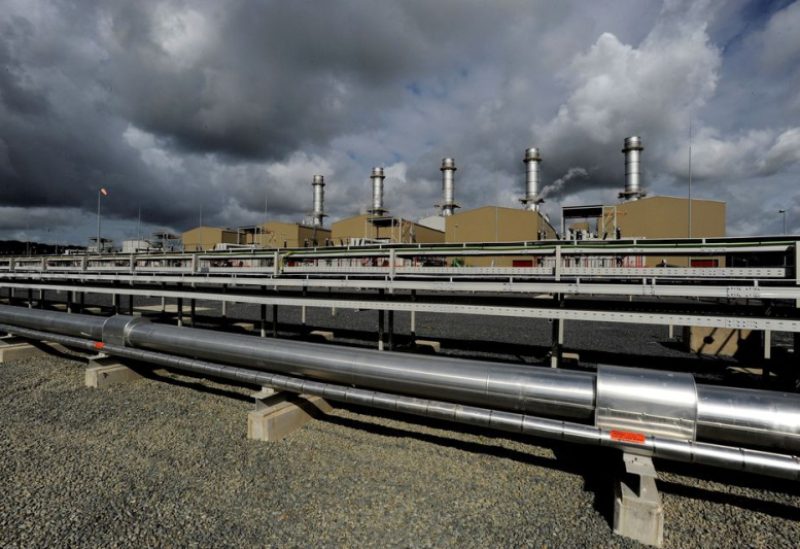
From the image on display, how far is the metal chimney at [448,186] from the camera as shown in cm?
4241

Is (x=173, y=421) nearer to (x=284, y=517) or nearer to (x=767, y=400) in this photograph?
(x=284, y=517)

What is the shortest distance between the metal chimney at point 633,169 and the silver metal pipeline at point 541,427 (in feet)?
117

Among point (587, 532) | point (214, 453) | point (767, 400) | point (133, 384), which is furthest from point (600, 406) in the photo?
point (133, 384)

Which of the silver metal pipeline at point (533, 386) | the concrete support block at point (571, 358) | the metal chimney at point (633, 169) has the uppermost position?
the metal chimney at point (633, 169)

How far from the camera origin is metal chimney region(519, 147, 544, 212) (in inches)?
1444

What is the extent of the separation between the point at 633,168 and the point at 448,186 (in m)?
17.5

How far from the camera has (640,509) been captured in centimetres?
270

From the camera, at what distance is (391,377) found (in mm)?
4066

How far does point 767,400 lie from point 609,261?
13166 mm

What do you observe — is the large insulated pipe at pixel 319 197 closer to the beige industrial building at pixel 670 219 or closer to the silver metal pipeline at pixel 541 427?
the beige industrial building at pixel 670 219

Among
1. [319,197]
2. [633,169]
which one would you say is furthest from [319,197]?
[633,169]

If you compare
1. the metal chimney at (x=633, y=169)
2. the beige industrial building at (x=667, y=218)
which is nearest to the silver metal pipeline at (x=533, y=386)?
the beige industrial building at (x=667, y=218)

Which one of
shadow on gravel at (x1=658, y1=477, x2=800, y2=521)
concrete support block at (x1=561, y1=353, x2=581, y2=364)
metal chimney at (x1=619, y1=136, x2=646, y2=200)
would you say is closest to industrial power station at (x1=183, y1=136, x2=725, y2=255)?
metal chimney at (x1=619, y1=136, x2=646, y2=200)

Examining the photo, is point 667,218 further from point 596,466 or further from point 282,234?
point 282,234
